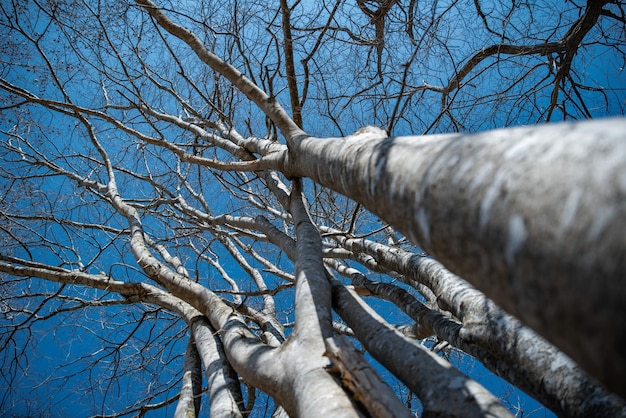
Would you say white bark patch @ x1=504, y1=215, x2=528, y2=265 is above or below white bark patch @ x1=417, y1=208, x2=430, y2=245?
below

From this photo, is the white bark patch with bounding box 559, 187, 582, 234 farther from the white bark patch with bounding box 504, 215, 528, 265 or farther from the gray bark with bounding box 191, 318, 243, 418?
the gray bark with bounding box 191, 318, 243, 418

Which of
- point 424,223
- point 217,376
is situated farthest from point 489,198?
point 217,376

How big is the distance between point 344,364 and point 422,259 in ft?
4.74

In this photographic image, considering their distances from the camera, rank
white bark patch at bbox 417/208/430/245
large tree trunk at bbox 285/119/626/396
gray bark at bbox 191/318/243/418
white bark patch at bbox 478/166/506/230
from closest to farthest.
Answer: large tree trunk at bbox 285/119/626/396
white bark patch at bbox 478/166/506/230
white bark patch at bbox 417/208/430/245
gray bark at bbox 191/318/243/418

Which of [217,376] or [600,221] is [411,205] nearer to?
[600,221]

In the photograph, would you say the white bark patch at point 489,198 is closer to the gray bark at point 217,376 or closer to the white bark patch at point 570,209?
the white bark patch at point 570,209

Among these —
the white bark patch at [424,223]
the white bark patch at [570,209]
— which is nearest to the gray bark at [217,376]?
the white bark patch at [424,223]

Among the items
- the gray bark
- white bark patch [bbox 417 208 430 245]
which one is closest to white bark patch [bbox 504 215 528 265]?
white bark patch [bbox 417 208 430 245]

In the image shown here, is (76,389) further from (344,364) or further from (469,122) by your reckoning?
(469,122)

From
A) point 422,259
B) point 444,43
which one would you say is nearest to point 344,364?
point 422,259

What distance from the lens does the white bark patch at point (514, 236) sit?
48 centimetres

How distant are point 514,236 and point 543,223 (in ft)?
Result: 0.14

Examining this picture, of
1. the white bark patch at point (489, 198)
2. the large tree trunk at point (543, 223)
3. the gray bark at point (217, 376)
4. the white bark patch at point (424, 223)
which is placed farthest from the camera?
the gray bark at point (217, 376)

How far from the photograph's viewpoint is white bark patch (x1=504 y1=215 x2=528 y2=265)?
478 mm
